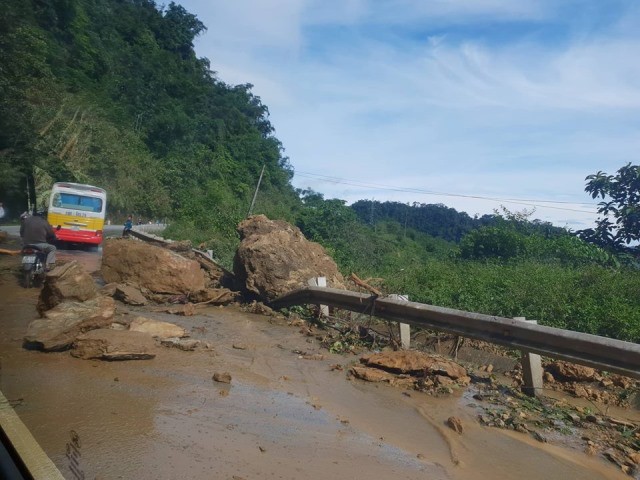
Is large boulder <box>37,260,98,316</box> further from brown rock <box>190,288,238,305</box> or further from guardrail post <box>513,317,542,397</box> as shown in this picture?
guardrail post <box>513,317,542,397</box>

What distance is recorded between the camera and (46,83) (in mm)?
30578

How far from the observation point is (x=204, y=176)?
Answer: 58156 millimetres

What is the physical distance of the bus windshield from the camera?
2180cm

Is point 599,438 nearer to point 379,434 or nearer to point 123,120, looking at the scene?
point 379,434

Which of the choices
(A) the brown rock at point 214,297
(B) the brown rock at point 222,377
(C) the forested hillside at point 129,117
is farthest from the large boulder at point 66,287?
(C) the forested hillside at point 129,117

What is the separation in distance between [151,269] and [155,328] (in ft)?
11.1

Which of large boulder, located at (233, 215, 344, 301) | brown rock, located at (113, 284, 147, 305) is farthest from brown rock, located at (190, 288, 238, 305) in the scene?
brown rock, located at (113, 284, 147, 305)

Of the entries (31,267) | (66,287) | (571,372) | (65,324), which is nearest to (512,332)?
(571,372)

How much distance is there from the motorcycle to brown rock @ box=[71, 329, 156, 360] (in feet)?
18.2

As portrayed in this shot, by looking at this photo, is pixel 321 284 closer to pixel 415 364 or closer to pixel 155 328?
pixel 155 328

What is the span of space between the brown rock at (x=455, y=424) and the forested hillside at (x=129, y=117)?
2118 cm

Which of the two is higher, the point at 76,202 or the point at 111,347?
the point at 76,202

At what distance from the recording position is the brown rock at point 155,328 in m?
6.80

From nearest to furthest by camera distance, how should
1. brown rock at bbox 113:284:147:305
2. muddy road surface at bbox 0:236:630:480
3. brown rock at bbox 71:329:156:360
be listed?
1. muddy road surface at bbox 0:236:630:480
2. brown rock at bbox 71:329:156:360
3. brown rock at bbox 113:284:147:305
